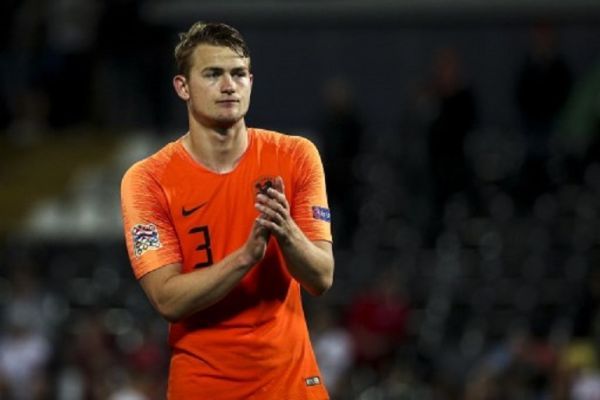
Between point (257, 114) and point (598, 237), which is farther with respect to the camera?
point (257, 114)

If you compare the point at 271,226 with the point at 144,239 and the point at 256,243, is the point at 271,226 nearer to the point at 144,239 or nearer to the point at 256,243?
the point at 256,243

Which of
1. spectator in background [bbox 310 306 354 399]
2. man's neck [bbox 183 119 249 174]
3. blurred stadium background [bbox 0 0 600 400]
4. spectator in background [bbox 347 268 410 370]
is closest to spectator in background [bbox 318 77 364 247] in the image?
blurred stadium background [bbox 0 0 600 400]

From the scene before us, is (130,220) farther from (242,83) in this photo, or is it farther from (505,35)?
(505,35)

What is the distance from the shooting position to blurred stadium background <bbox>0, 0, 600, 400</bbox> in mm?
13281

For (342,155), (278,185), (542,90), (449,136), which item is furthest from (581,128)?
(278,185)

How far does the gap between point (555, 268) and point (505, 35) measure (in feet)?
16.3

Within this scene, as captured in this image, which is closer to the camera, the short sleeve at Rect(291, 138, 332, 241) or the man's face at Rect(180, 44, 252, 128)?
the man's face at Rect(180, 44, 252, 128)

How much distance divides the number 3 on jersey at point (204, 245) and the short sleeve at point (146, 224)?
0.24ft

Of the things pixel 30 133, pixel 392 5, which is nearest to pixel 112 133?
pixel 30 133

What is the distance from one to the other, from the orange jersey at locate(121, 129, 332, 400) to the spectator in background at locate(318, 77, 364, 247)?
10.1 metres

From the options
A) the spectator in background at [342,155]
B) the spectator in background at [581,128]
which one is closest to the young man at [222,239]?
the spectator in background at [581,128]

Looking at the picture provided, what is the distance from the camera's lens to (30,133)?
62.1 ft

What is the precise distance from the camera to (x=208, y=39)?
5395 millimetres

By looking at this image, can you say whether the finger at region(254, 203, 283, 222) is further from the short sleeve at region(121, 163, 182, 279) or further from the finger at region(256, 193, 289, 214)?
the short sleeve at region(121, 163, 182, 279)
